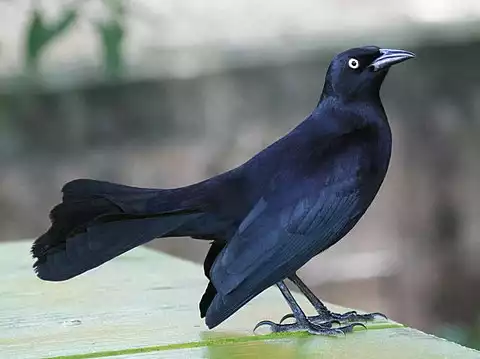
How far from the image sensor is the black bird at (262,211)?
2430 millimetres

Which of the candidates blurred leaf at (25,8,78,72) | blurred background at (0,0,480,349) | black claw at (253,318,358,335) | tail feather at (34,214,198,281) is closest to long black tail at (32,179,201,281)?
tail feather at (34,214,198,281)

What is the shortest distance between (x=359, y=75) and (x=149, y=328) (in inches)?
28.2

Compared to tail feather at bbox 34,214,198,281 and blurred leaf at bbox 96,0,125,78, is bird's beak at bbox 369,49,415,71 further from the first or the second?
blurred leaf at bbox 96,0,125,78

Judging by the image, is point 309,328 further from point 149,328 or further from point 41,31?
point 41,31

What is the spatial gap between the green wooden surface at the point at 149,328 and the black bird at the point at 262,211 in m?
0.08

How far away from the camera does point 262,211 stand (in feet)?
8.30

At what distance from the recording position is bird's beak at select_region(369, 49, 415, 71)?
2697mm

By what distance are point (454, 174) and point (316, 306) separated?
329cm

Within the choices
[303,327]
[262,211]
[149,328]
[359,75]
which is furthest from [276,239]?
[359,75]

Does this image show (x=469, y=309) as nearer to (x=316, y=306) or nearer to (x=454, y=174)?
(x=454, y=174)

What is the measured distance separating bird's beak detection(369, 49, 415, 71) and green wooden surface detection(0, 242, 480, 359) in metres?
0.55

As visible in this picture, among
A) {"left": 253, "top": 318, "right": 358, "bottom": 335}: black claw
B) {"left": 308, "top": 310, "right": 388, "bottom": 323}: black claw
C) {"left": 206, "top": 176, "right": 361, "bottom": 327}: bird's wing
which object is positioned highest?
{"left": 206, "top": 176, "right": 361, "bottom": 327}: bird's wing

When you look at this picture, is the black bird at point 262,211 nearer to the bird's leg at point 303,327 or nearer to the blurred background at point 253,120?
the bird's leg at point 303,327

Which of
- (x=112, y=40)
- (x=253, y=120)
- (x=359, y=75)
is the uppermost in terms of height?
(x=112, y=40)
